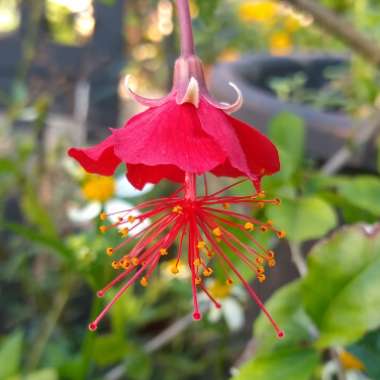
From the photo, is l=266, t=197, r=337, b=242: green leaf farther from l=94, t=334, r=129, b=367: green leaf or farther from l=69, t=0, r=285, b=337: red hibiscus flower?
l=94, t=334, r=129, b=367: green leaf

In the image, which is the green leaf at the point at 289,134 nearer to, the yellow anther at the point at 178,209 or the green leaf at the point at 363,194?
the green leaf at the point at 363,194

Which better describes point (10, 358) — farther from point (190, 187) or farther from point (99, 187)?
point (190, 187)

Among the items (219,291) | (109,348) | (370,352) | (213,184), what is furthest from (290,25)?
(370,352)

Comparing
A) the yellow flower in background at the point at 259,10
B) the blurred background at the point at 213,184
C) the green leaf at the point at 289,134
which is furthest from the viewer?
the yellow flower in background at the point at 259,10

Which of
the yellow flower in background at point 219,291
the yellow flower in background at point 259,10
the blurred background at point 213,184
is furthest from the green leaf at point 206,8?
the yellow flower in background at point 259,10

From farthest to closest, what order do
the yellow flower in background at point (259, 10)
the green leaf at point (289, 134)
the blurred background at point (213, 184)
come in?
the yellow flower in background at point (259, 10) < the green leaf at point (289, 134) < the blurred background at point (213, 184)

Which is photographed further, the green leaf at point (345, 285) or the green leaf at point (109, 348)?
the green leaf at point (109, 348)

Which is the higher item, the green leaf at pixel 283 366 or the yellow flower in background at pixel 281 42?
the green leaf at pixel 283 366

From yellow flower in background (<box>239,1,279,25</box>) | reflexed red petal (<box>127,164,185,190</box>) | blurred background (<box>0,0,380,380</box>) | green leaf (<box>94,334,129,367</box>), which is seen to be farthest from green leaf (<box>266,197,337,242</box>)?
yellow flower in background (<box>239,1,279,25</box>)
